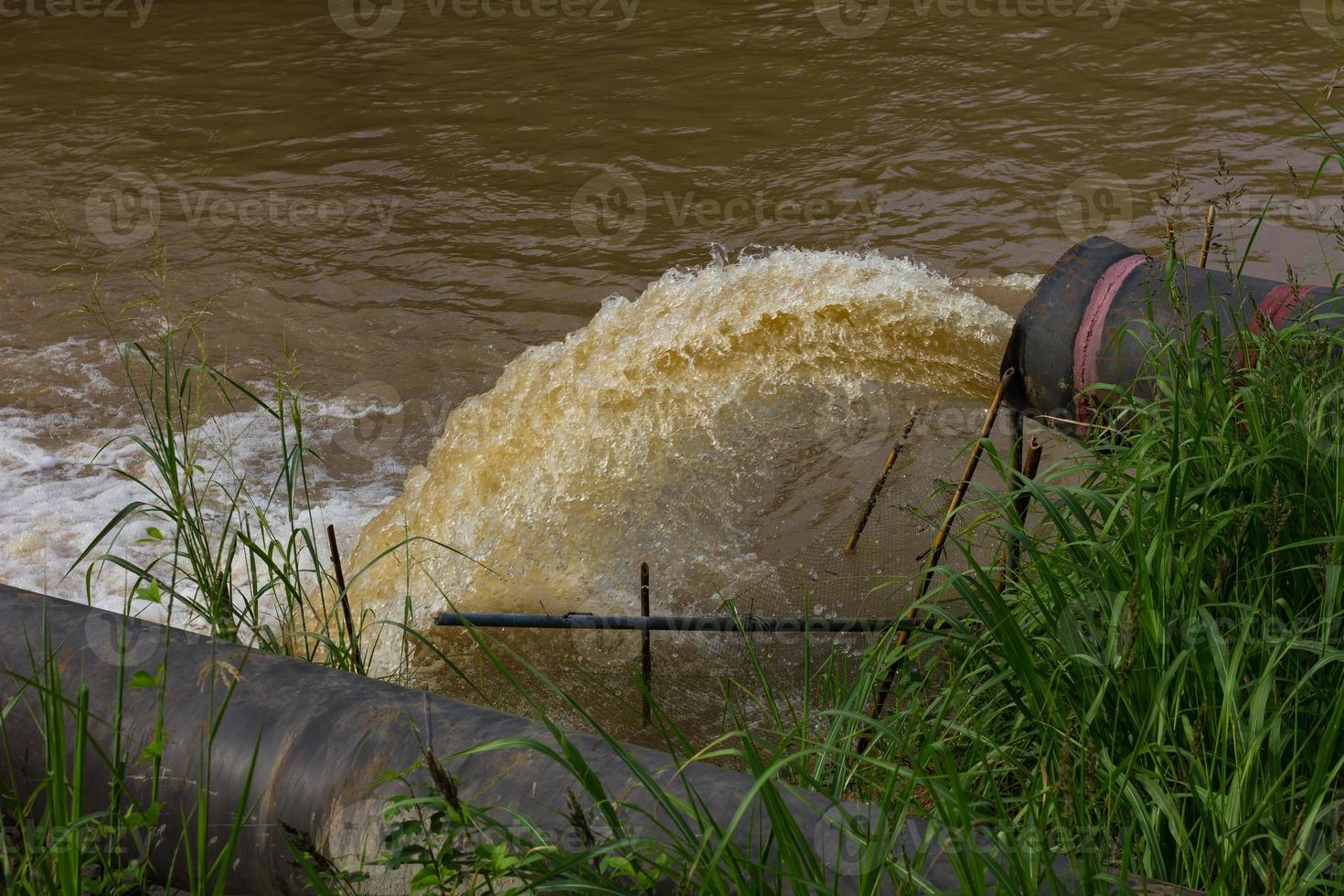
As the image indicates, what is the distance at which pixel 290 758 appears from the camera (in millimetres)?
1913

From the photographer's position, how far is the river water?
522 cm

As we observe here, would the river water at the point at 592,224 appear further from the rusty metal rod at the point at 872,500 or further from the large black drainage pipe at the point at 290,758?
the large black drainage pipe at the point at 290,758

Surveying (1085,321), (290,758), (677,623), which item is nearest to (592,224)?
(1085,321)

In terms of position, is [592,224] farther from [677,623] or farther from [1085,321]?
[677,623]

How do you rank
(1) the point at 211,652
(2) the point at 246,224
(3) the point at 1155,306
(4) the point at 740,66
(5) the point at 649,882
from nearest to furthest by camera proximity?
(5) the point at 649,882
(1) the point at 211,652
(3) the point at 1155,306
(2) the point at 246,224
(4) the point at 740,66

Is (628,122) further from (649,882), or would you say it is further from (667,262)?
(649,882)

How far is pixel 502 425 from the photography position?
18.6ft

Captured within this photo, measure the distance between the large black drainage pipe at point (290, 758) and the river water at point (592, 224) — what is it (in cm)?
230

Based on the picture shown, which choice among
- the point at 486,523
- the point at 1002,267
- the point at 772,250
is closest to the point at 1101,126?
the point at 1002,267

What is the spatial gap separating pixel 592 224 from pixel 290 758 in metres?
6.08

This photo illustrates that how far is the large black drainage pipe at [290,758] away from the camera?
69.7 inches

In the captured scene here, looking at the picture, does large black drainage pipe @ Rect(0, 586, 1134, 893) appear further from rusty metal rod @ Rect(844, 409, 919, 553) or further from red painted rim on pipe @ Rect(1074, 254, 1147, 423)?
red painted rim on pipe @ Rect(1074, 254, 1147, 423)

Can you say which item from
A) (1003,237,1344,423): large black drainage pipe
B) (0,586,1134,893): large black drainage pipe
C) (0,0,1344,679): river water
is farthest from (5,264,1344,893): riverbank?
(0,0,1344,679): river water

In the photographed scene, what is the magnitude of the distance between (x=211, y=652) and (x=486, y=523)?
288cm
